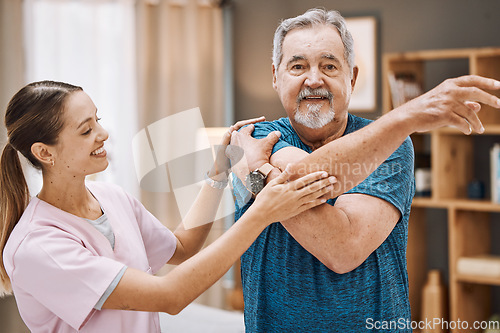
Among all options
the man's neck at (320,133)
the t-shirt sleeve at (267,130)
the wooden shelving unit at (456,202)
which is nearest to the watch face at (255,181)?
the t-shirt sleeve at (267,130)

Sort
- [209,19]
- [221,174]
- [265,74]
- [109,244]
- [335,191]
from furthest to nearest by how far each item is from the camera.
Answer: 1. [265,74]
2. [209,19]
3. [221,174]
4. [109,244]
5. [335,191]

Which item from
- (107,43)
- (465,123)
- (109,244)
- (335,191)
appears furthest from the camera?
(107,43)

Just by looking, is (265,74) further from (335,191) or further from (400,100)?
(335,191)

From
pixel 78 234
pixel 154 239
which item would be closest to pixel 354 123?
pixel 154 239

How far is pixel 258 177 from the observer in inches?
51.8

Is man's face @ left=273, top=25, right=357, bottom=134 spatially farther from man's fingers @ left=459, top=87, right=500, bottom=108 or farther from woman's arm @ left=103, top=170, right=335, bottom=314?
man's fingers @ left=459, top=87, right=500, bottom=108

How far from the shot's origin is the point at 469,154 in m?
3.72

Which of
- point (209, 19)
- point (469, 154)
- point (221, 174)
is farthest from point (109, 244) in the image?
point (209, 19)

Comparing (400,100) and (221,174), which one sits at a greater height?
(400,100)

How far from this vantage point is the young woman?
48.1 inches

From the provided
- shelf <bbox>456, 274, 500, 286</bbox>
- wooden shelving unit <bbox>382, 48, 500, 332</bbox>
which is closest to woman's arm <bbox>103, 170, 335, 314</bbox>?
wooden shelving unit <bbox>382, 48, 500, 332</bbox>

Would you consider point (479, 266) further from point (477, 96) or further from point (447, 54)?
point (477, 96)

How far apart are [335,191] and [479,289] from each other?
283cm

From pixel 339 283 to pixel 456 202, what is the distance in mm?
2408
